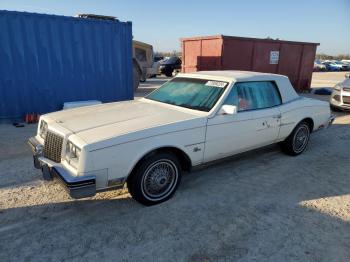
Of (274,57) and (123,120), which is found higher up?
(274,57)

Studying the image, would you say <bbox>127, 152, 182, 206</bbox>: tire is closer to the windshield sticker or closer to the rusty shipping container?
the windshield sticker

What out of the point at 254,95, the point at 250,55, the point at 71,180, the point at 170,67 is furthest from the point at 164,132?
the point at 170,67

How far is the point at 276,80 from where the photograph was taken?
5031 mm

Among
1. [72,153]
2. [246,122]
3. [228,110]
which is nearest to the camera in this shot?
[72,153]

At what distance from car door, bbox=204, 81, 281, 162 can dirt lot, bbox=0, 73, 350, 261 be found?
1.68ft

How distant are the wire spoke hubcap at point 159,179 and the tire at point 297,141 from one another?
258 cm

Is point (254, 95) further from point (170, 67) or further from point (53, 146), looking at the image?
point (170, 67)

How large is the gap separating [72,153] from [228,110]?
200 cm

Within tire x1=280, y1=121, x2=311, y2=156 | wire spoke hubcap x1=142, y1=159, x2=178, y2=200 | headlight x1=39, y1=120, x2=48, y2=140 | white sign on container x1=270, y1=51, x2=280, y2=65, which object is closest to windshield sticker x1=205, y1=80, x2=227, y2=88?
wire spoke hubcap x1=142, y1=159, x2=178, y2=200

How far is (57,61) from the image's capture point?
7969 mm

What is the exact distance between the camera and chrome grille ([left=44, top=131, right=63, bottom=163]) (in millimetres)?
3357

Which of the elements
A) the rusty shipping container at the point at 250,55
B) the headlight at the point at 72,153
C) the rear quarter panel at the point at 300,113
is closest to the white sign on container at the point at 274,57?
the rusty shipping container at the point at 250,55

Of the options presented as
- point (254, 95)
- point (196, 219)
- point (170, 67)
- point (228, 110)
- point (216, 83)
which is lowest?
point (196, 219)

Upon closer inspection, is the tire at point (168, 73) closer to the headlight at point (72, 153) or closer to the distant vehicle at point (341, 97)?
the distant vehicle at point (341, 97)
